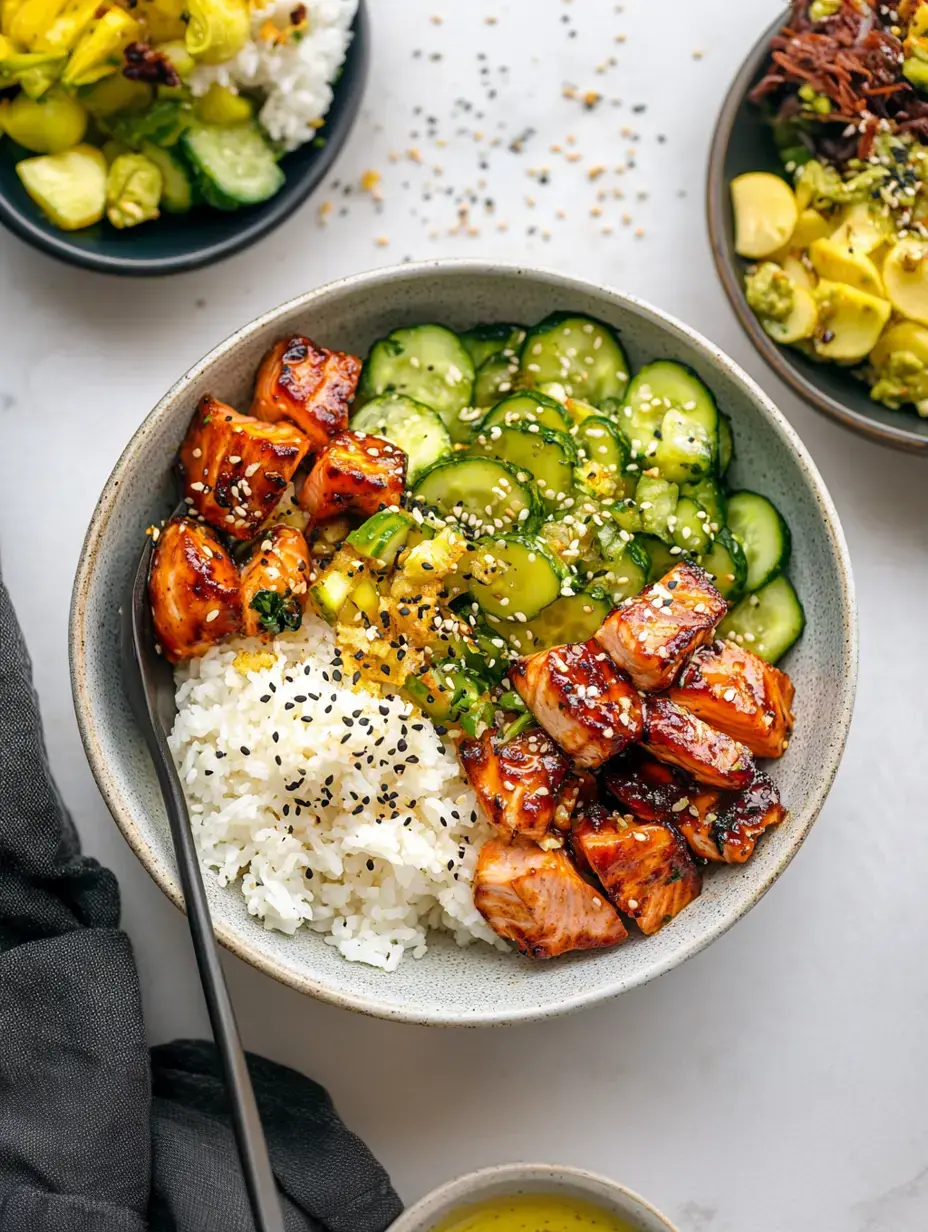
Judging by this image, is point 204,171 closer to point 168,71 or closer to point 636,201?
point 168,71

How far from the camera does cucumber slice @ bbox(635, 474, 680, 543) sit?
2713mm

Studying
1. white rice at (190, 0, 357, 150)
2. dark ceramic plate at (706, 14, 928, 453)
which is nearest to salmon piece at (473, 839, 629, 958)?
dark ceramic plate at (706, 14, 928, 453)

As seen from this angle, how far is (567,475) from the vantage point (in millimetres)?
2650

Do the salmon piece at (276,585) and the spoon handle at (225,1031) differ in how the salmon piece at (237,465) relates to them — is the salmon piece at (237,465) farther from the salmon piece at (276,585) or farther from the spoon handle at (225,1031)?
the spoon handle at (225,1031)

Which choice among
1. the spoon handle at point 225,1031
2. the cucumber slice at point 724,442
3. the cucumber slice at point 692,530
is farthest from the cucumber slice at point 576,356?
the spoon handle at point 225,1031

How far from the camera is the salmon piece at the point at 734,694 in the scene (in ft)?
8.37

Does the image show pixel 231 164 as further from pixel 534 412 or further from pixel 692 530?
pixel 692 530

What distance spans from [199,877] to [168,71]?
1.95m

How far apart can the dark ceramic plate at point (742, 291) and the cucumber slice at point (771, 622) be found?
1.57 feet

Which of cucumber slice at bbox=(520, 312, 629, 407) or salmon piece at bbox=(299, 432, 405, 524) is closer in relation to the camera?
salmon piece at bbox=(299, 432, 405, 524)

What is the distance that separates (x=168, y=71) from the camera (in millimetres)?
2908

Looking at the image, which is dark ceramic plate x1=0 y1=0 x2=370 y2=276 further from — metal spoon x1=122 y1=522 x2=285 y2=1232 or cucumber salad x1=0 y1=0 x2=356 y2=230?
metal spoon x1=122 y1=522 x2=285 y2=1232

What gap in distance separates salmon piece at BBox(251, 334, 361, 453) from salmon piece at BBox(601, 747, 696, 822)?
1030 mm

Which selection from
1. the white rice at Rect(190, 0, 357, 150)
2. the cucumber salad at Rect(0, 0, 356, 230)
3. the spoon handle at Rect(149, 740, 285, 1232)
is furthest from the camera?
the white rice at Rect(190, 0, 357, 150)
